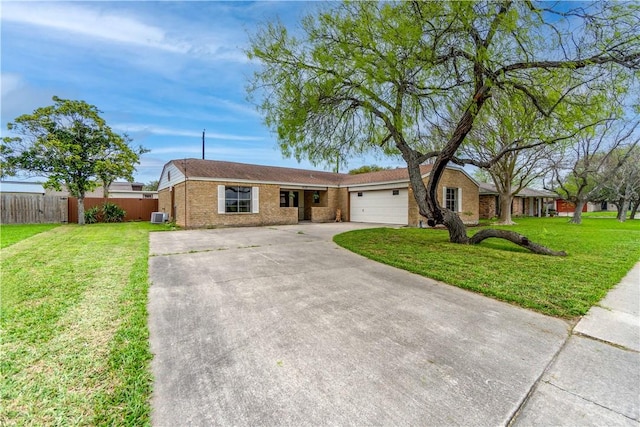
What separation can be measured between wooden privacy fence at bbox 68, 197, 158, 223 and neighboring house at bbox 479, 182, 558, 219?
2652cm

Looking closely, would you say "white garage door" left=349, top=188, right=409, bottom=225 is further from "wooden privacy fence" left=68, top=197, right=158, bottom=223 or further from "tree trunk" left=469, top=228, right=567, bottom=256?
"wooden privacy fence" left=68, top=197, right=158, bottom=223

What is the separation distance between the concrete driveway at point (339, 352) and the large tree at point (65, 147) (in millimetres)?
15458

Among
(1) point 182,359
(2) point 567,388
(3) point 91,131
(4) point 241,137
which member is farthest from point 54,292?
(4) point 241,137

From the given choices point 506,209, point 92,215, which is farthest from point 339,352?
point 92,215

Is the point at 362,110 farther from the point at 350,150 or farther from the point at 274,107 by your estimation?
the point at 274,107

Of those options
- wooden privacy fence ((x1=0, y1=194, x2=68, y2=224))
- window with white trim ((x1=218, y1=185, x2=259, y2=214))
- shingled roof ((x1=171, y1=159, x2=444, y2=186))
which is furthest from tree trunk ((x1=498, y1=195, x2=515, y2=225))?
wooden privacy fence ((x1=0, y1=194, x2=68, y2=224))

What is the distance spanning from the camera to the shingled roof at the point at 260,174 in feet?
48.7

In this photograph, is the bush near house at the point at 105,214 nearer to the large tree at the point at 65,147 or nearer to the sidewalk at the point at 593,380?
the large tree at the point at 65,147

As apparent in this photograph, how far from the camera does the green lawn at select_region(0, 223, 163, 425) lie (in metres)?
1.86

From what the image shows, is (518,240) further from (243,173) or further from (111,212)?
(111,212)

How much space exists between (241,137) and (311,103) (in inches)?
604

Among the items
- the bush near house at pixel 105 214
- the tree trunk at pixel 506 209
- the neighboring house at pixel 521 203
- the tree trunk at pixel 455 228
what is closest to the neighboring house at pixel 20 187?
the bush near house at pixel 105 214

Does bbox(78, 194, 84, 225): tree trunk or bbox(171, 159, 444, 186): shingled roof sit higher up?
bbox(171, 159, 444, 186): shingled roof

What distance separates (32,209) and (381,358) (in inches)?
853
